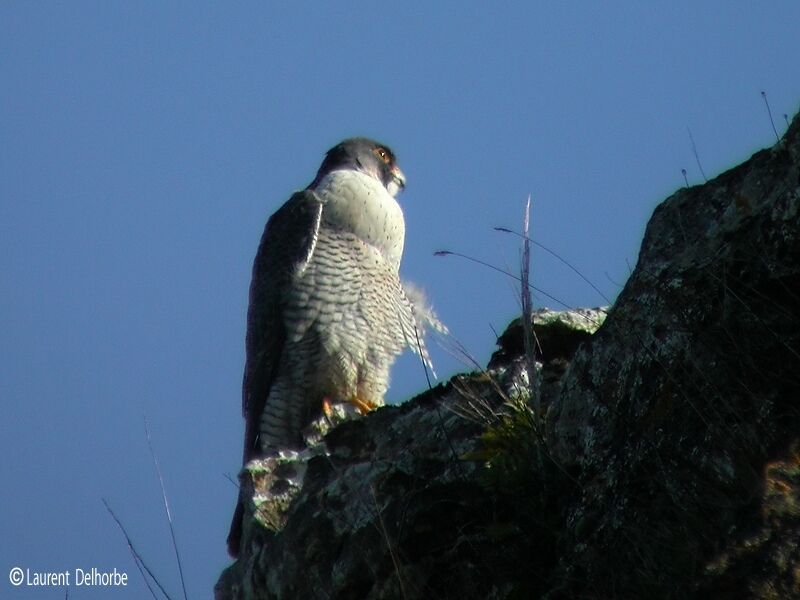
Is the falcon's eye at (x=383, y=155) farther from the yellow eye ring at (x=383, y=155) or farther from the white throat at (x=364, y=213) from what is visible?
the white throat at (x=364, y=213)

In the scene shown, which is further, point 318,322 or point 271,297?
point 271,297

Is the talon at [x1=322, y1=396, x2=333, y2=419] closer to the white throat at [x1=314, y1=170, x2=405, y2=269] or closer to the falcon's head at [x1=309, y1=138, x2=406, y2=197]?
the white throat at [x1=314, y1=170, x2=405, y2=269]

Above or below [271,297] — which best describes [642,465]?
below

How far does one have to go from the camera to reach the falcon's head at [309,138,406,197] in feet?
25.3

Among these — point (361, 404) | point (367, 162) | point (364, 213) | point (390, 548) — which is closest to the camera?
point (390, 548)

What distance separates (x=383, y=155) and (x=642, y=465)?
5.66 metres

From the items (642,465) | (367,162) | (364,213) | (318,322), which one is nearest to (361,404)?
(318,322)

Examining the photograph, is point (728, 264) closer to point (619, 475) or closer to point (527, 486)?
point (619, 475)

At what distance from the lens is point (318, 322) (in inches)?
252

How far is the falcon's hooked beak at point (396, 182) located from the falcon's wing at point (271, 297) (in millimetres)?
1191

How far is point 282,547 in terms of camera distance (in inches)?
140

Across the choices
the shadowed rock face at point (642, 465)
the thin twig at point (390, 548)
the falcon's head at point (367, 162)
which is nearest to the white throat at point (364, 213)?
the falcon's head at point (367, 162)

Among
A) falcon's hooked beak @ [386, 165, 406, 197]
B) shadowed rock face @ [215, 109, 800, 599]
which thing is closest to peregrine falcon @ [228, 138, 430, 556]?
falcon's hooked beak @ [386, 165, 406, 197]

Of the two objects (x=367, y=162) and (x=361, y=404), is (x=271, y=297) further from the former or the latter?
(x=367, y=162)
